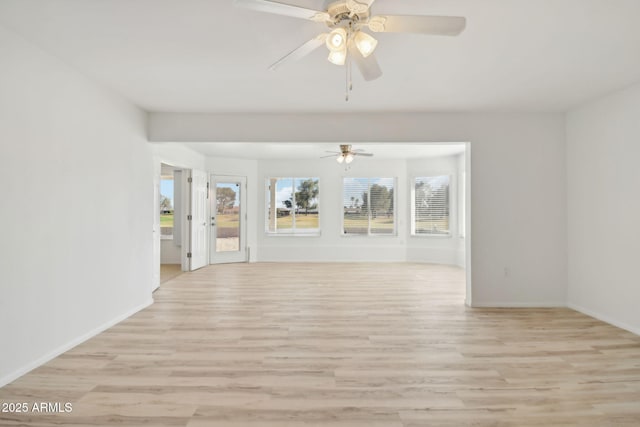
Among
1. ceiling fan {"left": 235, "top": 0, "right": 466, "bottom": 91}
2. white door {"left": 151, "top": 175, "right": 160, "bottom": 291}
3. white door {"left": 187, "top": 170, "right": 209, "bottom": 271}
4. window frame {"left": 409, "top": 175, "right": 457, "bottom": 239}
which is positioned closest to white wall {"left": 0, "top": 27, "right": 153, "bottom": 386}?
white door {"left": 151, "top": 175, "right": 160, "bottom": 291}

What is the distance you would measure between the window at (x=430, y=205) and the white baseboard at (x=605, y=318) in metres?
Result: 4.06

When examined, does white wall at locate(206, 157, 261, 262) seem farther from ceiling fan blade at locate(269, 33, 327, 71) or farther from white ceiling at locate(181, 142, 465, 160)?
ceiling fan blade at locate(269, 33, 327, 71)

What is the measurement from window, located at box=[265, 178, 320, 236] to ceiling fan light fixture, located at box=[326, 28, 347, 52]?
7028 millimetres

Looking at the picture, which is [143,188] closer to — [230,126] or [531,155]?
[230,126]

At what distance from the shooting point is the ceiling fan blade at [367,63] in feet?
7.51

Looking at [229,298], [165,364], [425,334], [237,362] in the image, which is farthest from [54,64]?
[425,334]

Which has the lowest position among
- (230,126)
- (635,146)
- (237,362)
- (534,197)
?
(237,362)

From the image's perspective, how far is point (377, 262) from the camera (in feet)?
29.1

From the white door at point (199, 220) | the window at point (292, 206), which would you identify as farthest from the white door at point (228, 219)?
the window at point (292, 206)

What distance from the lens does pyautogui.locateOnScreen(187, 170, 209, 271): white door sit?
24.8 ft

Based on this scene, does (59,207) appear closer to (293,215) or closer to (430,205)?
(293,215)

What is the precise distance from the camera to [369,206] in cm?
917

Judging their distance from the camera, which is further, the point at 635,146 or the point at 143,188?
the point at 143,188

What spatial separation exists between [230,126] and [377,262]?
211 inches
